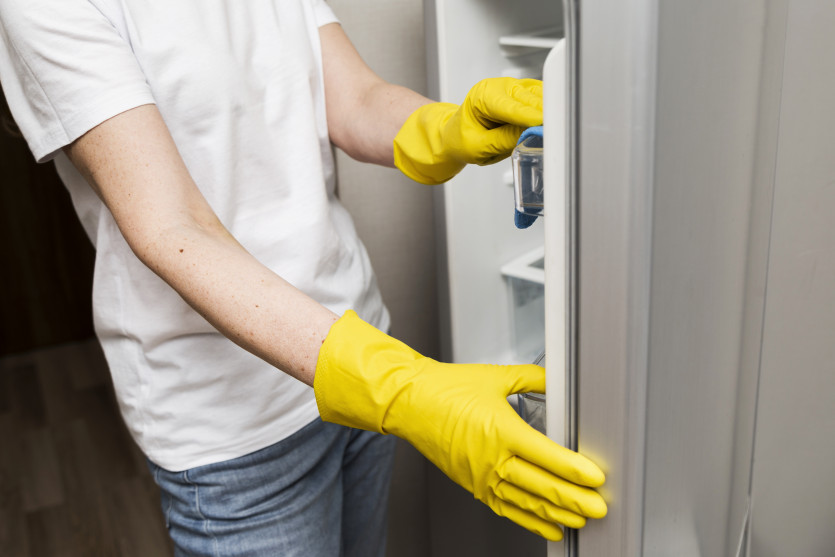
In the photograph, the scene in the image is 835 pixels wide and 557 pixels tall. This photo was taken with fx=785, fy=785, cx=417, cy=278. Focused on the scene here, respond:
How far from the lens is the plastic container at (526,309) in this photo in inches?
55.6

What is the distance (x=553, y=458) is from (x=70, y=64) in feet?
2.15

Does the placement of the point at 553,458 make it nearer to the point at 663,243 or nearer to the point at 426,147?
the point at 663,243

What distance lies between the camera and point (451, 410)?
29.8 inches

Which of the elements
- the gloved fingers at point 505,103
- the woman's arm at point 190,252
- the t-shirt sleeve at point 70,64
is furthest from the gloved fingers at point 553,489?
the t-shirt sleeve at point 70,64

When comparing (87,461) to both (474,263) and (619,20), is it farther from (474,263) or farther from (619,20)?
(619,20)

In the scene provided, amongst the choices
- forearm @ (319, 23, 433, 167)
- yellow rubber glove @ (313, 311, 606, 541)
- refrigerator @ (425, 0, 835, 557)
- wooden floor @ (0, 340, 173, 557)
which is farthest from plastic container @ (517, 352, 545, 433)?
wooden floor @ (0, 340, 173, 557)

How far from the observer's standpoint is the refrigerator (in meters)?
0.50

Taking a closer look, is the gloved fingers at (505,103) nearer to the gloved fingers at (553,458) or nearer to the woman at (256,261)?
the woman at (256,261)

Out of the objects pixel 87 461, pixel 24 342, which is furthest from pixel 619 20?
pixel 24 342

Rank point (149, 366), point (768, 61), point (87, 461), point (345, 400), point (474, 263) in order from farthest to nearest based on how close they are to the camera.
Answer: point (87, 461) < point (474, 263) < point (149, 366) < point (345, 400) < point (768, 61)

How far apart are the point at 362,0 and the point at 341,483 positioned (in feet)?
2.94

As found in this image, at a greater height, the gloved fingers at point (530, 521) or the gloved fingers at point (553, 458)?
the gloved fingers at point (553, 458)

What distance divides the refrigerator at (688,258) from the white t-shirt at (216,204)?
53 centimetres

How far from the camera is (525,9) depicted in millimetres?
1311
